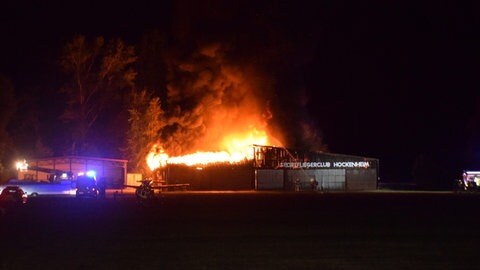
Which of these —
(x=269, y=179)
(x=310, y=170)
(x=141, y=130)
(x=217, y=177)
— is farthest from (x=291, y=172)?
(x=141, y=130)

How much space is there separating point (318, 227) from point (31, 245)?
413 inches

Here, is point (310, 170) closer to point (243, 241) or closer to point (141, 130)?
point (141, 130)

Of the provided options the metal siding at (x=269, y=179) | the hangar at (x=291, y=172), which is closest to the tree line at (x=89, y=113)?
the hangar at (x=291, y=172)

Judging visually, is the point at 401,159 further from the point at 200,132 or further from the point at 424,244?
the point at 424,244

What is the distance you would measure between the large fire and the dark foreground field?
156 feet

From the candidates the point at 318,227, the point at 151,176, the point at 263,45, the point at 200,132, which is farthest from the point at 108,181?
the point at 318,227

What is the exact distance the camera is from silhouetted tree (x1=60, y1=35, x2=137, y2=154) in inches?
3374

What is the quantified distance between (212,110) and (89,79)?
14849 millimetres

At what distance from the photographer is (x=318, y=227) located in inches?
1067

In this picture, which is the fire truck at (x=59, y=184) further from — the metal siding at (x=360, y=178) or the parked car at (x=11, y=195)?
the metal siding at (x=360, y=178)

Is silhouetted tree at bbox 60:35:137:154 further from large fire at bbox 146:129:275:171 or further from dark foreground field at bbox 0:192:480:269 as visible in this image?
dark foreground field at bbox 0:192:480:269

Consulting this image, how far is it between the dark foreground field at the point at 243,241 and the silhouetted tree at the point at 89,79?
53065 mm

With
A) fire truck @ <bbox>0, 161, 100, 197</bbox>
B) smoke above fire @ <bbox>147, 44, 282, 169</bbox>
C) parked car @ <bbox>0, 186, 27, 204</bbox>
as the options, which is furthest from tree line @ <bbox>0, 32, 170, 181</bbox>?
parked car @ <bbox>0, 186, 27, 204</bbox>

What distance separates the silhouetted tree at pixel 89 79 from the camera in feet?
281
